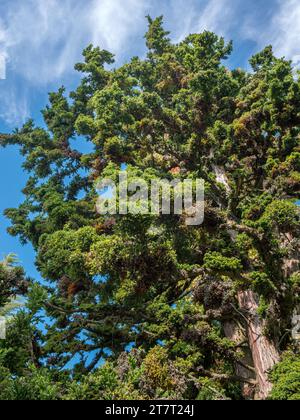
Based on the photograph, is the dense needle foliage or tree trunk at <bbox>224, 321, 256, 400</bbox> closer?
the dense needle foliage

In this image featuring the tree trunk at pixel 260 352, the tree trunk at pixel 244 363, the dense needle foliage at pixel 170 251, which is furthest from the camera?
the tree trunk at pixel 244 363

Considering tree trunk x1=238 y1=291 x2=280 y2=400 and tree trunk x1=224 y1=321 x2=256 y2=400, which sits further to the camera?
tree trunk x1=224 y1=321 x2=256 y2=400

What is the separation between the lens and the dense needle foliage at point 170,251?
802 cm

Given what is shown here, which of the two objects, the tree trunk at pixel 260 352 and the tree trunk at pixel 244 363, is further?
the tree trunk at pixel 244 363

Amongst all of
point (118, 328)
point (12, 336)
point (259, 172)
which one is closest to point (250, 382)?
point (118, 328)

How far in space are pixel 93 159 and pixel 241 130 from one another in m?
5.87

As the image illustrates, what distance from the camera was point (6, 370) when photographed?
641 centimetres

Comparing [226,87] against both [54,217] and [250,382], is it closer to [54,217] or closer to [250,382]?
[54,217]

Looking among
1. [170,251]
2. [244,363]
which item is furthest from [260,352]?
[170,251]

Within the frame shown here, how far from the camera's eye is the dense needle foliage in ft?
26.3

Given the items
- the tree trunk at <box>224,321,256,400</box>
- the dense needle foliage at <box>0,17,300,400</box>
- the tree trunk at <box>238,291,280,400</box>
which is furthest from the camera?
the tree trunk at <box>224,321,256,400</box>

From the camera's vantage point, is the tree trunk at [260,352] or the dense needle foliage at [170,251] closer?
the dense needle foliage at [170,251]

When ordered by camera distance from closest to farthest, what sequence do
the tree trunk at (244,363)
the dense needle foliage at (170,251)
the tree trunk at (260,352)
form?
the dense needle foliage at (170,251) → the tree trunk at (260,352) → the tree trunk at (244,363)

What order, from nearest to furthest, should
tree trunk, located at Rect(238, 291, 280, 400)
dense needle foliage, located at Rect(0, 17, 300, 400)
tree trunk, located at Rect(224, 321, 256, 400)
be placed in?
dense needle foliage, located at Rect(0, 17, 300, 400)
tree trunk, located at Rect(238, 291, 280, 400)
tree trunk, located at Rect(224, 321, 256, 400)
